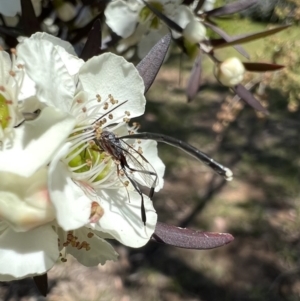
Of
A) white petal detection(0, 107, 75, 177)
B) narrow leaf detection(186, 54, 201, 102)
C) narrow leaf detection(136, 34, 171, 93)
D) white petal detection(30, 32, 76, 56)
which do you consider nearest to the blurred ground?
narrow leaf detection(186, 54, 201, 102)

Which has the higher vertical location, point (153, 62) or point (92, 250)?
point (153, 62)

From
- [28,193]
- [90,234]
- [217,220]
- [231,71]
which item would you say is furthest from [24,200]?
[217,220]

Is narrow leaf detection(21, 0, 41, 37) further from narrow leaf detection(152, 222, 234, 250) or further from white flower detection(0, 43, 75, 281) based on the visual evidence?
narrow leaf detection(152, 222, 234, 250)

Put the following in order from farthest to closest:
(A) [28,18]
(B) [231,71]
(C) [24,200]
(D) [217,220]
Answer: (D) [217,220] < (B) [231,71] < (A) [28,18] < (C) [24,200]

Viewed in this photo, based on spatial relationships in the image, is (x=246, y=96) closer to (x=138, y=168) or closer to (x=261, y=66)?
(x=261, y=66)

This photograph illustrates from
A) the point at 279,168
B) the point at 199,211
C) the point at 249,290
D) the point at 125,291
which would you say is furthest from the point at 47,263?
the point at 279,168

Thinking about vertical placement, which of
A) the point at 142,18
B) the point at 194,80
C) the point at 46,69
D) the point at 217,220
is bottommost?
the point at 217,220

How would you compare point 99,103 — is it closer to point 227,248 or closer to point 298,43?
point 298,43
